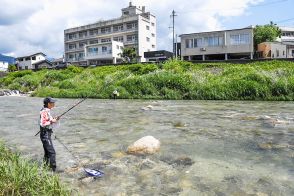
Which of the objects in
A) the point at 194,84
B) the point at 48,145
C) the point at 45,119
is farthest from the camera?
the point at 194,84

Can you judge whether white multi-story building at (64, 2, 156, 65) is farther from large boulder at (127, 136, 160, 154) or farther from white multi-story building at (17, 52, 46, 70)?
large boulder at (127, 136, 160, 154)

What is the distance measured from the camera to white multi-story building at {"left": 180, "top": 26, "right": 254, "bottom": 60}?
182ft

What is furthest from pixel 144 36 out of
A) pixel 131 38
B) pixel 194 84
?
pixel 194 84

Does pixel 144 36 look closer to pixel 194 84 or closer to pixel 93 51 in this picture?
pixel 93 51

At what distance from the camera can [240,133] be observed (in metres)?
13.5

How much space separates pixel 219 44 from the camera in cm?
5691

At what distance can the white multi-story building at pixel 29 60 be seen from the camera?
96844mm

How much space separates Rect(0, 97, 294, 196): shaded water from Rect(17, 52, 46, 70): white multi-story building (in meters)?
84.0

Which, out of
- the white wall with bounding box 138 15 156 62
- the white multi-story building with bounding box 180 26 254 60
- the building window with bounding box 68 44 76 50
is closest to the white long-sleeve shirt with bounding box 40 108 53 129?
the white multi-story building with bounding box 180 26 254 60

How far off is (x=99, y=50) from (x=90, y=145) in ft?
242

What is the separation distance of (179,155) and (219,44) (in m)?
49.2

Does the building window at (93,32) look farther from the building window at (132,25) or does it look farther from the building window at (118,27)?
the building window at (132,25)

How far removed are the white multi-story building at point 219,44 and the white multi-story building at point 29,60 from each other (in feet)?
173

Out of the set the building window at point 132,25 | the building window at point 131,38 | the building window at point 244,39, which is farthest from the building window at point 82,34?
the building window at point 244,39
